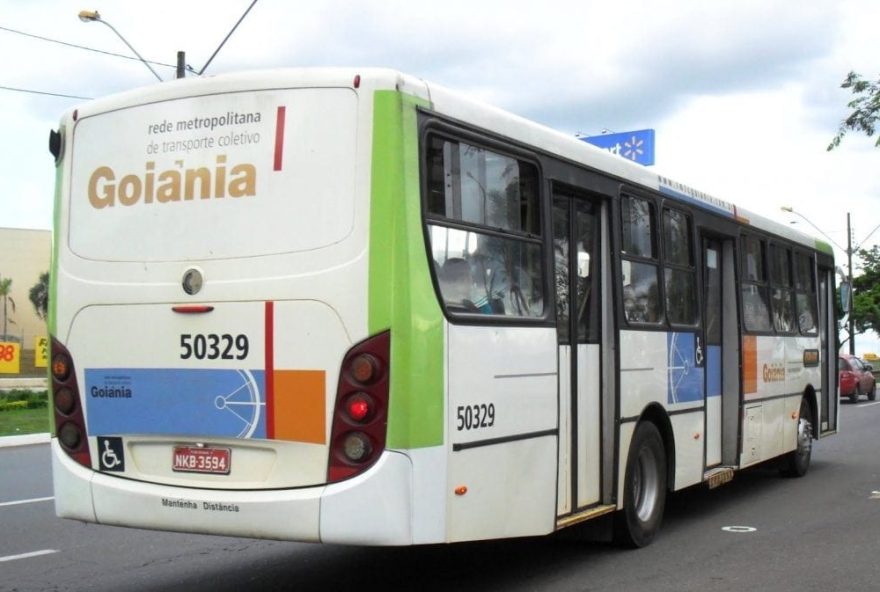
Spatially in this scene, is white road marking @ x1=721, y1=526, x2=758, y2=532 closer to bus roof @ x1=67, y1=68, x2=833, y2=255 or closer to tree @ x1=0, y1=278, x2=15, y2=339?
bus roof @ x1=67, y1=68, x2=833, y2=255

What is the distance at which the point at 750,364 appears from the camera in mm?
10742

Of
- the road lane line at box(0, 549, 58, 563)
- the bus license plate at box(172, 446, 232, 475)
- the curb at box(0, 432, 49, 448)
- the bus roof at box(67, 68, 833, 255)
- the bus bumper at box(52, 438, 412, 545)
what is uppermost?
the bus roof at box(67, 68, 833, 255)

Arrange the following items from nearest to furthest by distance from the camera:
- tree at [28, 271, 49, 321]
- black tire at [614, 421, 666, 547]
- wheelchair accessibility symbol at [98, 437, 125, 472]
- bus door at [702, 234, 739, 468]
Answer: wheelchair accessibility symbol at [98, 437, 125, 472], black tire at [614, 421, 666, 547], bus door at [702, 234, 739, 468], tree at [28, 271, 49, 321]

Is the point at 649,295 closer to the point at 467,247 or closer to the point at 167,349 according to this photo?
the point at 467,247

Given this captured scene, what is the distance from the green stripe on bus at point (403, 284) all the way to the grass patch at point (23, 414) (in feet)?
50.1

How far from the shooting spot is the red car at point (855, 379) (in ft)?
107

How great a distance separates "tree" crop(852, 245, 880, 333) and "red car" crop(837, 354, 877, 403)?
2142cm

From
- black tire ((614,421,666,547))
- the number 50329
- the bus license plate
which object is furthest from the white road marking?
the bus license plate

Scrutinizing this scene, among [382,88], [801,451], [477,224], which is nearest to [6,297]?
[801,451]

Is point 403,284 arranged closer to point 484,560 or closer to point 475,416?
point 475,416

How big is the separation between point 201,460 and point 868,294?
58444mm

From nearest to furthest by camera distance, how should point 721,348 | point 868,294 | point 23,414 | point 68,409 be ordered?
point 68,409
point 721,348
point 23,414
point 868,294

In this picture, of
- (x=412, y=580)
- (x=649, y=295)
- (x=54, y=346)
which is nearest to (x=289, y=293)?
(x=54, y=346)

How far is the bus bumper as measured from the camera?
5.37 metres
